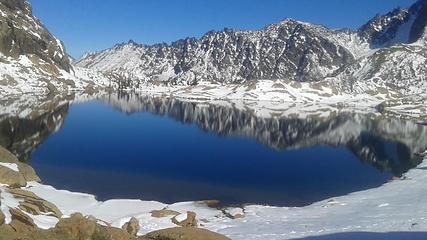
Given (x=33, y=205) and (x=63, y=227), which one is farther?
(x=33, y=205)

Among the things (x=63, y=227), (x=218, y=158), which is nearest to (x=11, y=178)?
(x=63, y=227)

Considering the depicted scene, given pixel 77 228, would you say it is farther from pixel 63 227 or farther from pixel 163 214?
pixel 163 214

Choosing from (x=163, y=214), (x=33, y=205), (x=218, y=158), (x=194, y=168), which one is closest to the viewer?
(x=33, y=205)

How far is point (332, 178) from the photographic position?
8144 centimetres

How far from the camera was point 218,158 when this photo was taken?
99.2m

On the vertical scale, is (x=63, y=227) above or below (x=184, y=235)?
above

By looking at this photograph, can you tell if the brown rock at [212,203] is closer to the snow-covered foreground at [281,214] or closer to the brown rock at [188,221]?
the snow-covered foreground at [281,214]

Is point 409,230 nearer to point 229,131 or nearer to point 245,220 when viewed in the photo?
point 245,220

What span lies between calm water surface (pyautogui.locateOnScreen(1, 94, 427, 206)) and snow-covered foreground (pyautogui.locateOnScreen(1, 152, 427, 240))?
19.0 ft

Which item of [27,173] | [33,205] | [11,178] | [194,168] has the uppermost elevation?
[33,205]

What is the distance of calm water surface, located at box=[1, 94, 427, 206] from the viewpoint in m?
66.6

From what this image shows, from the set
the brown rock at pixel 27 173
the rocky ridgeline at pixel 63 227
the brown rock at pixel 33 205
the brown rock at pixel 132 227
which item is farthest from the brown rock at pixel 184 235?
the brown rock at pixel 27 173

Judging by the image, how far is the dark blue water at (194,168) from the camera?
64.7 m

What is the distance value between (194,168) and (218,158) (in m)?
15.0
